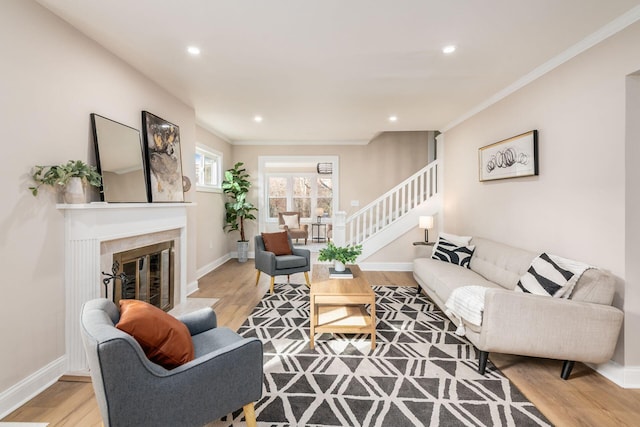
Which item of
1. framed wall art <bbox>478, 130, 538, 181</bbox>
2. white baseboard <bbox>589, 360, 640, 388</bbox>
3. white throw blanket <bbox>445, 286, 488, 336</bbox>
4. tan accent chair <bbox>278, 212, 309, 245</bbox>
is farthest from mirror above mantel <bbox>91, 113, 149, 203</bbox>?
tan accent chair <bbox>278, 212, 309, 245</bbox>

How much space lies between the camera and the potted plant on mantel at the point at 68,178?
2029 millimetres

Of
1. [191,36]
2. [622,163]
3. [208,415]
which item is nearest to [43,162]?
[191,36]

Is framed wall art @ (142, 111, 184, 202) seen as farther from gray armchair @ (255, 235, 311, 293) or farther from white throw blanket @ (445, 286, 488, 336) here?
white throw blanket @ (445, 286, 488, 336)

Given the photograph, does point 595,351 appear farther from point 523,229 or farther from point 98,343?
point 98,343

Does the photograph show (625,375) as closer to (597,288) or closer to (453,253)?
(597,288)

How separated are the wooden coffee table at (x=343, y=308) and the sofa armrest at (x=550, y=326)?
0.92m

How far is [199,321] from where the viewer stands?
6.63 feet

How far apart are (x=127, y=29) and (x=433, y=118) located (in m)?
4.12

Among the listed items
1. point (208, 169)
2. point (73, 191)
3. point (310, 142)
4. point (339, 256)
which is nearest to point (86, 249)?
point (73, 191)

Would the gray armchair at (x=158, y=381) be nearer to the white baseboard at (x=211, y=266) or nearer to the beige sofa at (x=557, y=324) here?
the beige sofa at (x=557, y=324)

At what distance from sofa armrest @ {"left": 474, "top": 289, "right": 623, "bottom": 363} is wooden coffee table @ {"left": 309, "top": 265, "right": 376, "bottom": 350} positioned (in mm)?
919

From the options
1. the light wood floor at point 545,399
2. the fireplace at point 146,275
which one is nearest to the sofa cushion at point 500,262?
the light wood floor at point 545,399

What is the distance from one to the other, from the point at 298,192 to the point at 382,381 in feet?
23.4

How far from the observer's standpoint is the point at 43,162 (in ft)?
6.84
